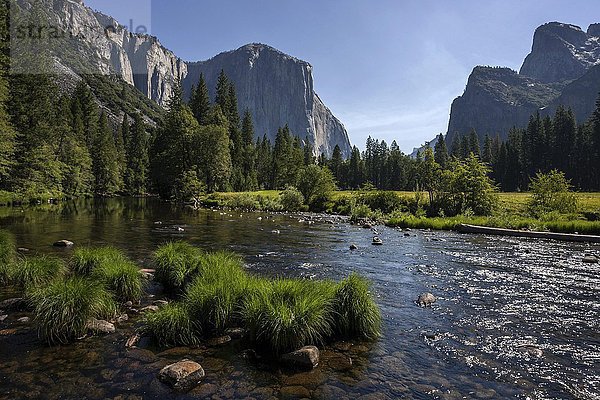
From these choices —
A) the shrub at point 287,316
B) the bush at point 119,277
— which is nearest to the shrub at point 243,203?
the bush at point 119,277

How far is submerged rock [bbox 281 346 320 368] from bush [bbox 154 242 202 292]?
17.7 feet

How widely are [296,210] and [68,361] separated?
48.9 metres

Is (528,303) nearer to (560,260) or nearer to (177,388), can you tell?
(560,260)

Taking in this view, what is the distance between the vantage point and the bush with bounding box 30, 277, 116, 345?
312 inches

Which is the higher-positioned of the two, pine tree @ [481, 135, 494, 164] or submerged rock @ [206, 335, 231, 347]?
pine tree @ [481, 135, 494, 164]

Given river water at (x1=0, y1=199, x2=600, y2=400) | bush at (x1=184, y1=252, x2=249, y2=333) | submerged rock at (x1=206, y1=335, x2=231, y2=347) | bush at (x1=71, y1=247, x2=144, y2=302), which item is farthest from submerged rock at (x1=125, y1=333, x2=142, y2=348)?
bush at (x1=71, y1=247, x2=144, y2=302)

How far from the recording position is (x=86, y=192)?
79688 millimetres

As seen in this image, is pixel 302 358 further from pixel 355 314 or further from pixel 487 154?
pixel 487 154

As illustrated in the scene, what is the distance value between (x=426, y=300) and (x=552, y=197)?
37999 mm

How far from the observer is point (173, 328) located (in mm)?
8180

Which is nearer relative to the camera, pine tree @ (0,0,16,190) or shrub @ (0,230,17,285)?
shrub @ (0,230,17,285)

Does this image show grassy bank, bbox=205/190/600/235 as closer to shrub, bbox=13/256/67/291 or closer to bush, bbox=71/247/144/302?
bush, bbox=71/247/144/302

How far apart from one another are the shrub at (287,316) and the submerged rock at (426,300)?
14.0 feet

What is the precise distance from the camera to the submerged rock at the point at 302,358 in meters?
7.26
